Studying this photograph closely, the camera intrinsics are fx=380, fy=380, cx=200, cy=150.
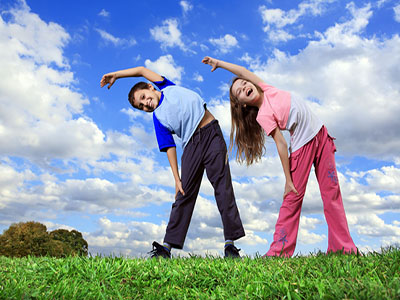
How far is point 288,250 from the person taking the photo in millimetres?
4602

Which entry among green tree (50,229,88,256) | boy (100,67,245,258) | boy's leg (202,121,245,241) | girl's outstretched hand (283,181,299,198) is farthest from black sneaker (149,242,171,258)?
green tree (50,229,88,256)

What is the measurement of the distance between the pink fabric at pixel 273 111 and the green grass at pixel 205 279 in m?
1.59

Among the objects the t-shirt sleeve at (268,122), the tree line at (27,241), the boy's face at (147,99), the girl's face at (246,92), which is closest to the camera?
the t-shirt sleeve at (268,122)

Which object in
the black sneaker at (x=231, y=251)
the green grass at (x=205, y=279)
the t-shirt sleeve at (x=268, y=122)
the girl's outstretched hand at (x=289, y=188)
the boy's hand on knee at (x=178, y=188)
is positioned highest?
the t-shirt sleeve at (x=268, y=122)

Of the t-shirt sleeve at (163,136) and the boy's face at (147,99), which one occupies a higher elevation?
the boy's face at (147,99)

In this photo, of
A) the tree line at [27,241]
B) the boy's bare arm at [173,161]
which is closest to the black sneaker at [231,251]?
the boy's bare arm at [173,161]

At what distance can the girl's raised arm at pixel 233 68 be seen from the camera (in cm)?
496

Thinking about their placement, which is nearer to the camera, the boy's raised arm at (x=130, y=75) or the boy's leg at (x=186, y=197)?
the boy's leg at (x=186, y=197)

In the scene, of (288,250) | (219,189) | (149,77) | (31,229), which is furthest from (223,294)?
(31,229)

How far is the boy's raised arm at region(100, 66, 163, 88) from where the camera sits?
5.69 m

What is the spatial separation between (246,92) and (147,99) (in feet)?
4.88

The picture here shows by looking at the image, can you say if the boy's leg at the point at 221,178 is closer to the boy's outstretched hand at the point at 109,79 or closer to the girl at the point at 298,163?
the girl at the point at 298,163

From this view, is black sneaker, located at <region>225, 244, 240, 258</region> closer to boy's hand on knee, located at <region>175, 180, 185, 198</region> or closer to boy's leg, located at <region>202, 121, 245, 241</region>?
boy's leg, located at <region>202, 121, 245, 241</region>

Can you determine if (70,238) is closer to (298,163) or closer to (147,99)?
(147,99)
